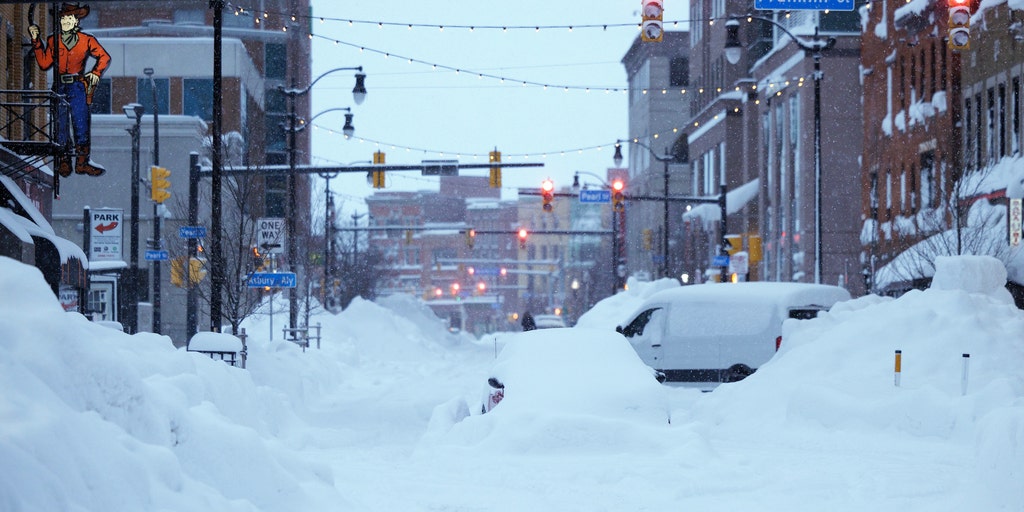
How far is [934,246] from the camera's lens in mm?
33906

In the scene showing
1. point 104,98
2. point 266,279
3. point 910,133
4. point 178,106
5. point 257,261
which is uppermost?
point 104,98

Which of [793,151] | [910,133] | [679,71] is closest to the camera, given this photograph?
[910,133]

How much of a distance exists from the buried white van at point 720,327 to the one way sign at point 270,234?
658 cm

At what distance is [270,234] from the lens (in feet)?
81.9

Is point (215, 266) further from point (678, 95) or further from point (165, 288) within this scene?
point (678, 95)

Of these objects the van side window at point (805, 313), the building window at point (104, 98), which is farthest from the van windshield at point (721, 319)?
the building window at point (104, 98)

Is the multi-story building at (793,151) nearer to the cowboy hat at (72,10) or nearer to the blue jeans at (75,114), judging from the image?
the blue jeans at (75,114)

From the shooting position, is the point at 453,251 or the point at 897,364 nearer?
the point at 897,364

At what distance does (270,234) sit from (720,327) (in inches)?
334

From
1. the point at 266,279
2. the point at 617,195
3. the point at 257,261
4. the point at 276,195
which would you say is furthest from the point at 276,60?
the point at 266,279

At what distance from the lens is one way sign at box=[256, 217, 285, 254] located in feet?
81.5

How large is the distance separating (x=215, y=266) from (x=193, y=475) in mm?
15041

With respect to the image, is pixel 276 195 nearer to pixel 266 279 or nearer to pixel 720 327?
pixel 266 279


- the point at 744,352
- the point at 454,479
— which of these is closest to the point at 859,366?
the point at 744,352
